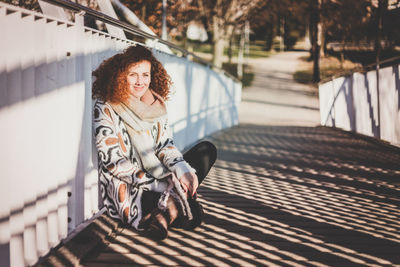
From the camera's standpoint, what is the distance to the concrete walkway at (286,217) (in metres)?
2.91

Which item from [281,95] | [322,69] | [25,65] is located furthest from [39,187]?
[322,69]

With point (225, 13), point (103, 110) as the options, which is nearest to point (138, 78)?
point (103, 110)

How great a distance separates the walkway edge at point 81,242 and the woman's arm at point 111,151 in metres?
0.41

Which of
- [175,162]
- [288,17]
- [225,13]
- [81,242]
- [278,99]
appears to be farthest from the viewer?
[288,17]

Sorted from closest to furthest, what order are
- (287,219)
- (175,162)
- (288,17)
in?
(175,162) < (287,219) < (288,17)

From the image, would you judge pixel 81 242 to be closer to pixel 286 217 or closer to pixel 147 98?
→ pixel 147 98

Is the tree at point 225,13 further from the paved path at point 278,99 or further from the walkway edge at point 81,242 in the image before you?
the walkway edge at point 81,242

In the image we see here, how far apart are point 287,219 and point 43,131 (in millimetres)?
2207

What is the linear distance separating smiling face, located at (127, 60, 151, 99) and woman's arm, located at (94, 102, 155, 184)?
0.28 metres

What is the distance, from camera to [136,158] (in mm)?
3371

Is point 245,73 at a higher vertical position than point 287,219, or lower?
higher

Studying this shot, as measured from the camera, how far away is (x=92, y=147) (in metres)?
3.33

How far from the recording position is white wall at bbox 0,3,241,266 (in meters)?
2.10

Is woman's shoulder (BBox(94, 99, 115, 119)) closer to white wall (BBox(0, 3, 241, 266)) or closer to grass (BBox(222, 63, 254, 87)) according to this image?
white wall (BBox(0, 3, 241, 266))
